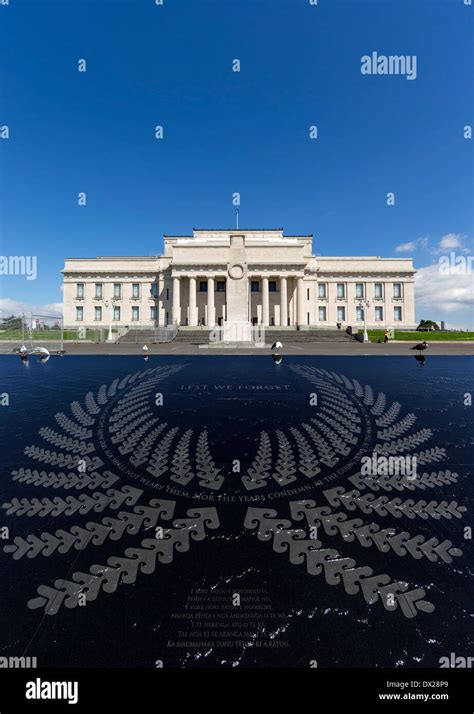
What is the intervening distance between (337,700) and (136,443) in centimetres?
338

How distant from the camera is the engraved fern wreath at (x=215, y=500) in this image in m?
2.07

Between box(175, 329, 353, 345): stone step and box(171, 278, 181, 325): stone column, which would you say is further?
box(171, 278, 181, 325): stone column

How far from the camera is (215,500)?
2.95m

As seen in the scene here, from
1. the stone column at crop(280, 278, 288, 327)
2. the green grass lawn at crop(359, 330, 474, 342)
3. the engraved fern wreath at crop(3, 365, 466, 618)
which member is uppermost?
the stone column at crop(280, 278, 288, 327)

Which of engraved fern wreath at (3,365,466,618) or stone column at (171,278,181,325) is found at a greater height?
stone column at (171,278,181,325)

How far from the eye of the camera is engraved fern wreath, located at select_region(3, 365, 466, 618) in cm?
207

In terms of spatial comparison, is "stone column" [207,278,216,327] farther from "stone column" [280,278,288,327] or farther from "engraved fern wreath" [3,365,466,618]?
"engraved fern wreath" [3,365,466,618]

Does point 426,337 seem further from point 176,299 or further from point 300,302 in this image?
point 176,299

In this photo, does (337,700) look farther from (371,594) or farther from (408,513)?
(408,513)

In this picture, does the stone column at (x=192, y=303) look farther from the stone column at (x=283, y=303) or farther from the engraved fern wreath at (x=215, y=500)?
the engraved fern wreath at (x=215, y=500)

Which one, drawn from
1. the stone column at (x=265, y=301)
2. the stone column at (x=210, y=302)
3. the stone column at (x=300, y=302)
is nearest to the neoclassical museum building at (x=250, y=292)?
the stone column at (x=300, y=302)

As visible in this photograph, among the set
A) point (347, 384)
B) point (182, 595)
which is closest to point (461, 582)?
point (182, 595)
